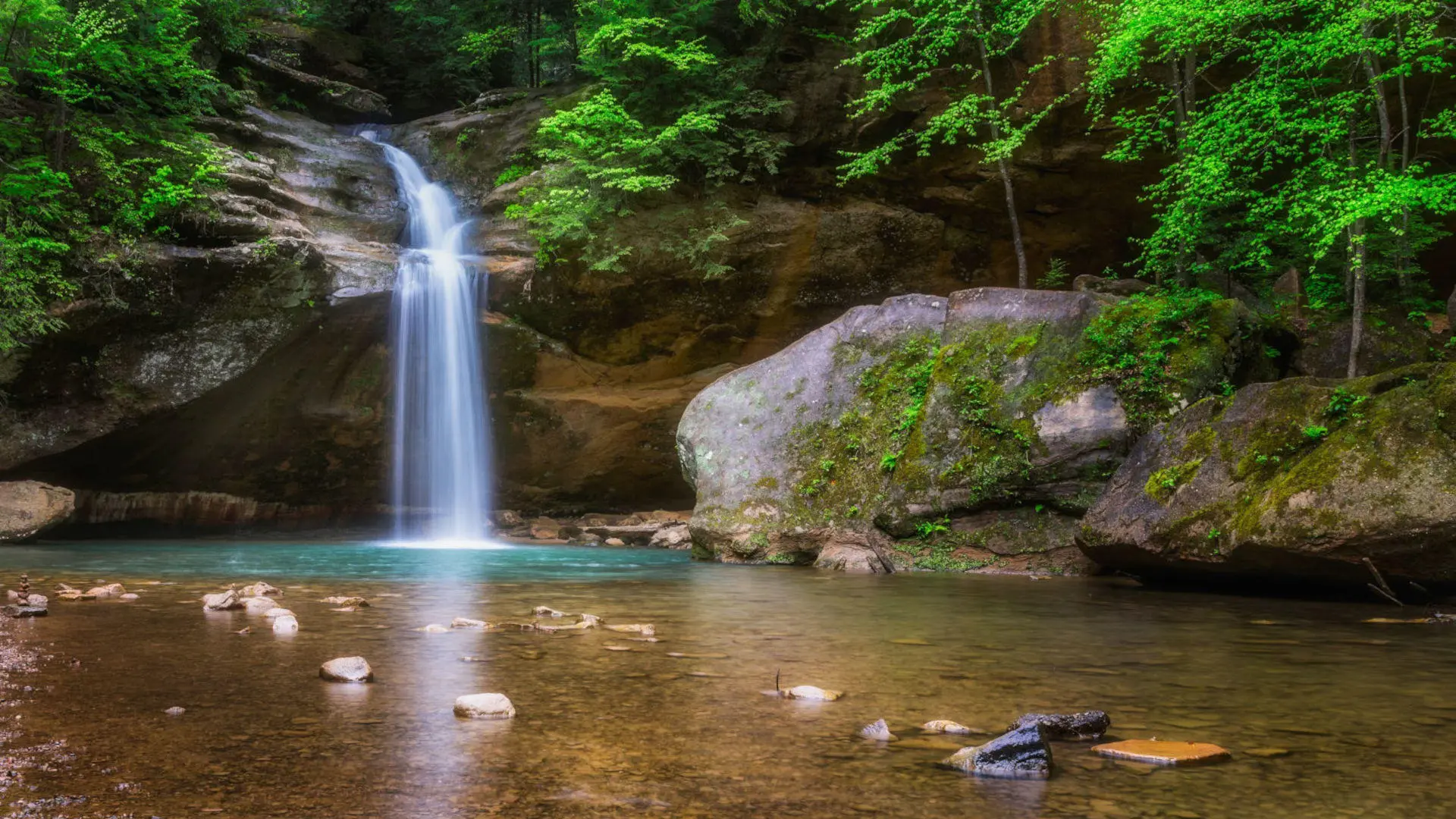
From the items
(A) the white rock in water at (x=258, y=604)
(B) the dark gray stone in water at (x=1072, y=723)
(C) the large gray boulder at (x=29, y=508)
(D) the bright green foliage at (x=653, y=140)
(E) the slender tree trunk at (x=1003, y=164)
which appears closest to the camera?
(B) the dark gray stone in water at (x=1072, y=723)

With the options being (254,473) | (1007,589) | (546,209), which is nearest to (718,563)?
(1007,589)

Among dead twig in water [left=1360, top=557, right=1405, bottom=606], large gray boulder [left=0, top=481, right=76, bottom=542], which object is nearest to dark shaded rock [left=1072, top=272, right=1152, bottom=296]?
dead twig in water [left=1360, top=557, right=1405, bottom=606]

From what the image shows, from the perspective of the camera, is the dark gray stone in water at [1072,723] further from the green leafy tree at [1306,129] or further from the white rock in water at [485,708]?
the green leafy tree at [1306,129]

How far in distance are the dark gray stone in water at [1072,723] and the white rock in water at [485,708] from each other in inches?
73.7

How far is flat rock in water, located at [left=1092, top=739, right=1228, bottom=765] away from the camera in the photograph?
284 centimetres

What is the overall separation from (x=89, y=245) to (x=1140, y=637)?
16513 mm

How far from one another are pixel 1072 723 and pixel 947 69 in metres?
16.6

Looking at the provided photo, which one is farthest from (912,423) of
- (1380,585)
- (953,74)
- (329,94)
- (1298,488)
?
(329,94)

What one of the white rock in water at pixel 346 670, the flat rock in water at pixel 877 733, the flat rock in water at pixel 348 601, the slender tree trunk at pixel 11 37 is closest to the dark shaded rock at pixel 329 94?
the slender tree trunk at pixel 11 37

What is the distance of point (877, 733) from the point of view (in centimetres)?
319

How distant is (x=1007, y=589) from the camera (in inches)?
348

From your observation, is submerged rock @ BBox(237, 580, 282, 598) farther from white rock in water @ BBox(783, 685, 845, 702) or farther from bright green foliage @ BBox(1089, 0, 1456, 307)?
bright green foliage @ BBox(1089, 0, 1456, 307)

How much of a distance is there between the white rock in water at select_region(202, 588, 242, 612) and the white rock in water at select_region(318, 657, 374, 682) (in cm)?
288

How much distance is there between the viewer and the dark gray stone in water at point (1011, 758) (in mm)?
2707
